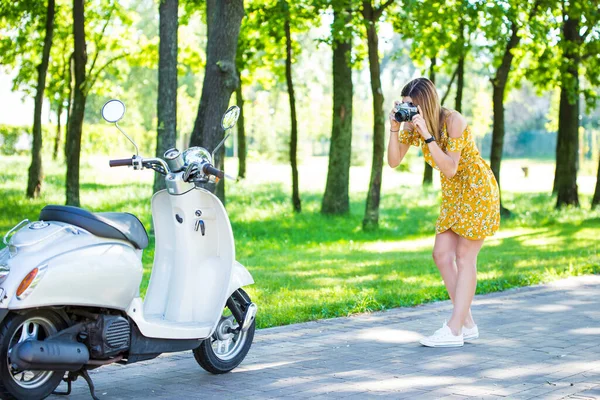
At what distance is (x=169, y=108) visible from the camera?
1424 cm

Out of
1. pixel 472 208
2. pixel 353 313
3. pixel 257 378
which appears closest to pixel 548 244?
pixel 353 313

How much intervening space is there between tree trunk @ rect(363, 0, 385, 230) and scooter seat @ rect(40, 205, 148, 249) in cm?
1169

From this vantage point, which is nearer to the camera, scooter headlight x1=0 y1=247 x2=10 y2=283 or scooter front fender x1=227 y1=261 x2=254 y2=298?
scooter headlight x1=0 y1=247 x2=10 y2=283

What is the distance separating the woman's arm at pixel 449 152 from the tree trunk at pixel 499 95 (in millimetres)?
13300

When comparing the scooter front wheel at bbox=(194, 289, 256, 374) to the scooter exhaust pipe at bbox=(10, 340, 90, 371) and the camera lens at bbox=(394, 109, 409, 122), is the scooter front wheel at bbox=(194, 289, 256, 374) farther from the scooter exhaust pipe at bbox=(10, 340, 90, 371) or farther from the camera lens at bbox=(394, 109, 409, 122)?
the camera lens at bbox=(394, 109, 409, 122)

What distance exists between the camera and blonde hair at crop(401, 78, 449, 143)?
6598mm

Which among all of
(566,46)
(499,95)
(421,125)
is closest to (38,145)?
(499,95)

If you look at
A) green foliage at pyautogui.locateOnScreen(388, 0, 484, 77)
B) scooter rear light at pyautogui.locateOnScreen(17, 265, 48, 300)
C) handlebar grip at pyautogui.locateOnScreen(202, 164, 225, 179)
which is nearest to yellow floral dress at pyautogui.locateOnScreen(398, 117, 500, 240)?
handlebar grip at pyautogui.locateOnScreen(202, 164, 225, 179)

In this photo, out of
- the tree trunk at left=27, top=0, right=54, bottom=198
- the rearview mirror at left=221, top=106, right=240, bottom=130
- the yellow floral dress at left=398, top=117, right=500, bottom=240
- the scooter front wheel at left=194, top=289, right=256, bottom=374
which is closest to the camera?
the rearview mirror at left=221, top=106, right=240, bottom=130

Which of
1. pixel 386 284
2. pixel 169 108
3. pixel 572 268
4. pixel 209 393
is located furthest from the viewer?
pixel 169 108

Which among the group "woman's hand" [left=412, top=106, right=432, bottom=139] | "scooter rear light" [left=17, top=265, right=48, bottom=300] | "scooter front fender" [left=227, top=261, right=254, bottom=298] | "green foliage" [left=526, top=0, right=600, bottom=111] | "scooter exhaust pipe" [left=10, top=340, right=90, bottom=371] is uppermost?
"green foliage" [left=526, top=0, right=600, bottom=111]

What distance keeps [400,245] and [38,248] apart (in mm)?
11523

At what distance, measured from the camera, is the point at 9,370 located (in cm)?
459

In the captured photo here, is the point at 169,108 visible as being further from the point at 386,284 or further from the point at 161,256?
the point at 161,256
